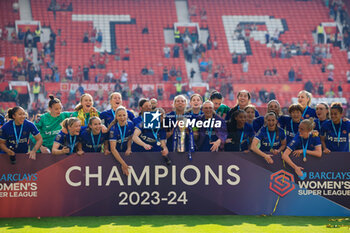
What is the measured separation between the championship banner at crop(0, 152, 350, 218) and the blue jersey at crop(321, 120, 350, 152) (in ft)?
1.69

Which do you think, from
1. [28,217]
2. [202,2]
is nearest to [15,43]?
[202,2]

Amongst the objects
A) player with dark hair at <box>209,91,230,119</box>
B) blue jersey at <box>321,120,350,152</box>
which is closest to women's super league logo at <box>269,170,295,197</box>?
blue jersey at <box>321,120,350,152</box>

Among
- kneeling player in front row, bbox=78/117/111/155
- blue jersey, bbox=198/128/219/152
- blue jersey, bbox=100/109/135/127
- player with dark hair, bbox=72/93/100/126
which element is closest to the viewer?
kneeling player in front row, bbox=78/117/111/155

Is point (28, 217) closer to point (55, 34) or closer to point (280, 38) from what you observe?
point (55, 34)

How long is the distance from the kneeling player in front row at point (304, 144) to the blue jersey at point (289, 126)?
50 centimetres

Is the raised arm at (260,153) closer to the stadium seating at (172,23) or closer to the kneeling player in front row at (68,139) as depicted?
the kneeling player in front row at (68,139)

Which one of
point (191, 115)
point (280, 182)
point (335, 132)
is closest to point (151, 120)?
point (191, 115)

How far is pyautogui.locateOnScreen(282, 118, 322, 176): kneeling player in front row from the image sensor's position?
250 inches

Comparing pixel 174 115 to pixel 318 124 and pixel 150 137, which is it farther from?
pixel 318 124

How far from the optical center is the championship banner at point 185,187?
6332mm

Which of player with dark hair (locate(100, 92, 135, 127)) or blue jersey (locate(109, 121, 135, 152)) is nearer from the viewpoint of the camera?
blue jersey (locate(109, 121, 135, 152))

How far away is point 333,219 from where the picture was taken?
20.5ft

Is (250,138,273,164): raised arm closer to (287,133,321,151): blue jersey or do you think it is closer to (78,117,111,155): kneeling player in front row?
(287,133,321,151): blue jersey

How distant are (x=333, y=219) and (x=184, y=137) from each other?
237cm
